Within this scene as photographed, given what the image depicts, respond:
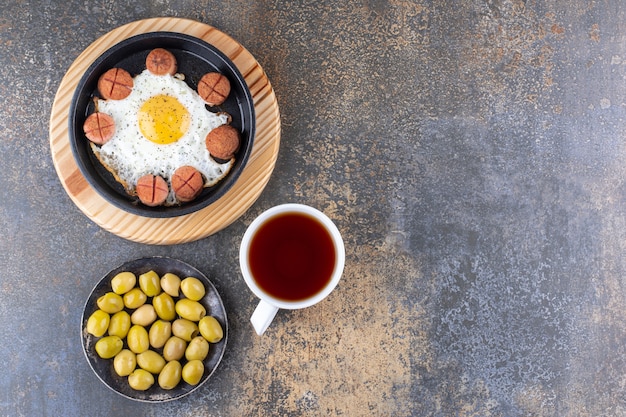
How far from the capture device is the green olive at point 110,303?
165 cm

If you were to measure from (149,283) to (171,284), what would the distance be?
0.22 feet

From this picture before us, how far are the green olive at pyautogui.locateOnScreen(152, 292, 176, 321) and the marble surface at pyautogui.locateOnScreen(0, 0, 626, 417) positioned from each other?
160 millimetres

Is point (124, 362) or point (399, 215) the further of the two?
point (399, 215)

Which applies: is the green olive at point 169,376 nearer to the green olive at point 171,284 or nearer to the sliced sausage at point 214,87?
the green olive at point 171,284

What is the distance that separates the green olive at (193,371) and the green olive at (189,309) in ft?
0.43

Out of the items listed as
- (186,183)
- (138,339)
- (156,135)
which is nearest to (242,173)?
(186,183)

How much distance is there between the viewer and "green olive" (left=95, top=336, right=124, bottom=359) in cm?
163

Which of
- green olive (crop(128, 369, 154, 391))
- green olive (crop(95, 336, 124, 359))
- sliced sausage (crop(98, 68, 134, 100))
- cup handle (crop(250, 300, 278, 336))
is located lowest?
green olive (crop(128, 369, 154, 391))

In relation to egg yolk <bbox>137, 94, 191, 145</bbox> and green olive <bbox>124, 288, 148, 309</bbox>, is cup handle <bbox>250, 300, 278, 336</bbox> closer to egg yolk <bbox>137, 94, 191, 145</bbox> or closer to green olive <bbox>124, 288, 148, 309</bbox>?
green olive <bbox>124, 288, 148, 309</bbox>

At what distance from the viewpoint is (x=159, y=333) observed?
1663mm

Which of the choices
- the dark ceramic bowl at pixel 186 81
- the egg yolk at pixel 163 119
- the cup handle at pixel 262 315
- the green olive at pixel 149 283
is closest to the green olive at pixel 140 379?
the green olive at pixel 149 283

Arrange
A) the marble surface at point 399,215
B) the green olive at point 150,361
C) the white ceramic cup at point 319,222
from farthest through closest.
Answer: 1. the marble surface at point 399,215
2. the green olive at point 150,361
3. the white ceramic cup at point 319,222

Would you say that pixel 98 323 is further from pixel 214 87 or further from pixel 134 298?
pixel 214 87

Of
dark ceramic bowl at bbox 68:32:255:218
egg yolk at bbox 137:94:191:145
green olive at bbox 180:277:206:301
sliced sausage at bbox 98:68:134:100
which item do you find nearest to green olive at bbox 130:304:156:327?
green olive at bbox 180:277:206:301
